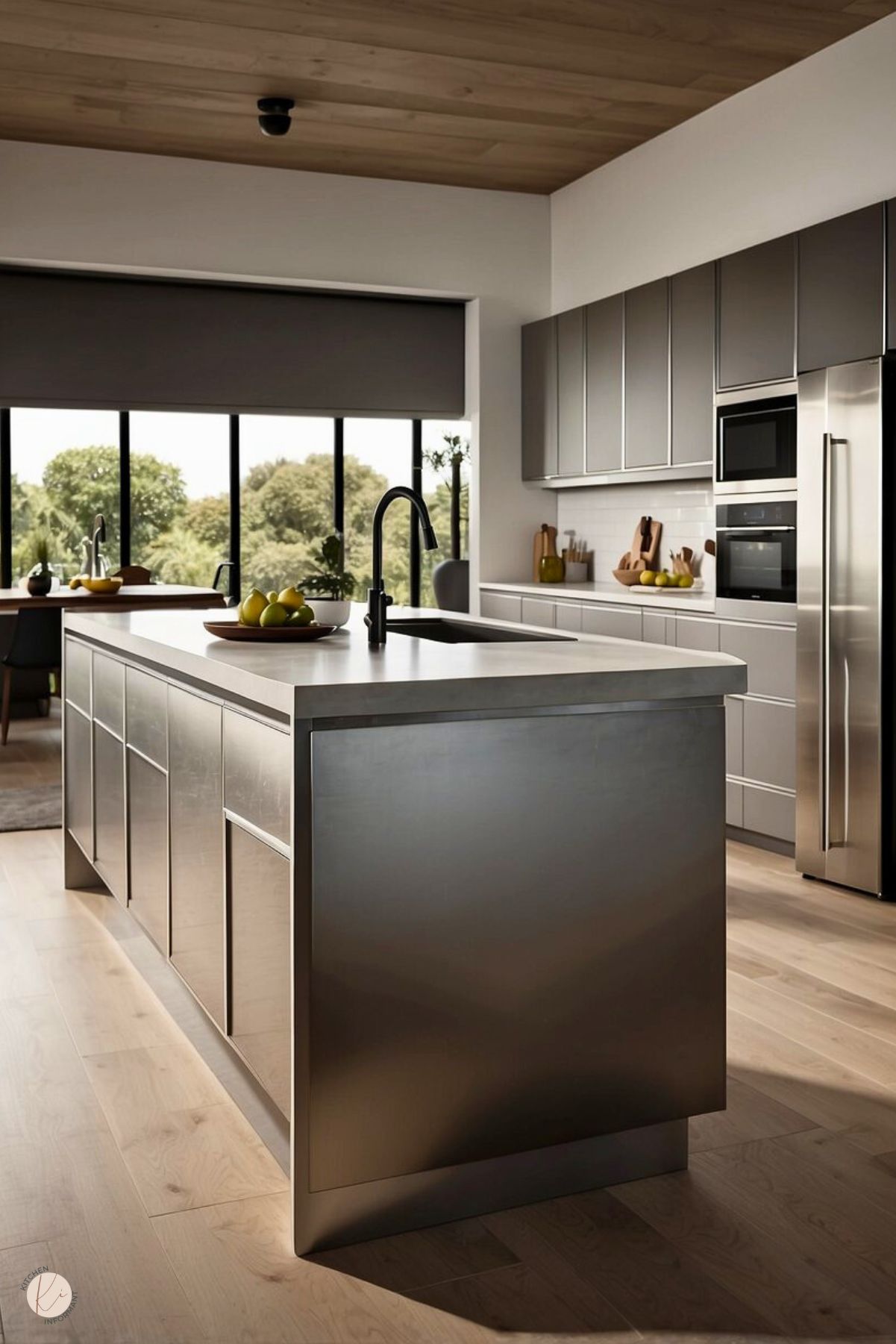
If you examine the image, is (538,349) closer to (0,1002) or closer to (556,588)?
(556,588)

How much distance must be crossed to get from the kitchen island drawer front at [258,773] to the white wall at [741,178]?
3.70 metres

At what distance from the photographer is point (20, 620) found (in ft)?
22.1

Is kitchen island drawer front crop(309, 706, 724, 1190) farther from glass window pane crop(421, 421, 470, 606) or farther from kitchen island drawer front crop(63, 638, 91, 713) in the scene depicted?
glass window pane crop(421, 421, 470, 606)

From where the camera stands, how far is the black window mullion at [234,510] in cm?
785

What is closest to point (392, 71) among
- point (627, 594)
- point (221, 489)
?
point (627, 594)

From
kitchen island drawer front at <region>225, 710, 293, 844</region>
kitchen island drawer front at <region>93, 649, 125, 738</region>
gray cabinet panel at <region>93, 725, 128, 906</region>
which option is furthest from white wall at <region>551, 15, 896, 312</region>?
kitchen island drawer front at <region>225, 710, 293, 844</region>

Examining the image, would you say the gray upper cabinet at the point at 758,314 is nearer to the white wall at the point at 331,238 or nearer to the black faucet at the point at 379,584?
the white wall at the point at 331,238

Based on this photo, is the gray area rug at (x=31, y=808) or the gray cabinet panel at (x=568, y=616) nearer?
the gray area rug at (x=31, y=808)

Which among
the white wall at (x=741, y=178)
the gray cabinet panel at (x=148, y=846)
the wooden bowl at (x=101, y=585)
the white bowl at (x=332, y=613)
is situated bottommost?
the gray cabinet panel at (x=148, y=846)

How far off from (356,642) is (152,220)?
174 inches

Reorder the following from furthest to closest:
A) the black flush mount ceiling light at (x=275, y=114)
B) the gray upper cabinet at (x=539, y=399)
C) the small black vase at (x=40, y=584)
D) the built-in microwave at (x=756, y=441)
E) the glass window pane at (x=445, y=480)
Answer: the glass window pane at (x=445, y=480) → the gray upper cabinet at (x=539, y=399) → the small black vase at (x=40, y=584) → the black flush mount ceiling light at (x=275, y=114) → the built-in microwave at (x=756, y=441)

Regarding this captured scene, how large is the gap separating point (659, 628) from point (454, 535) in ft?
9.60

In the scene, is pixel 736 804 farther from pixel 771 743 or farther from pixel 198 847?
pixel 198 847

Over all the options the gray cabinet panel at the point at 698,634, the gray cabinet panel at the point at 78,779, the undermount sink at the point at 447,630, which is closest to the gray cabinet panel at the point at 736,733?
the gray cabinet panel at the point at 698,634
